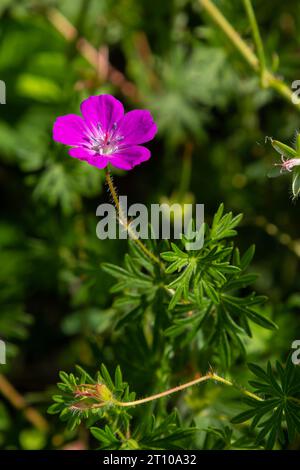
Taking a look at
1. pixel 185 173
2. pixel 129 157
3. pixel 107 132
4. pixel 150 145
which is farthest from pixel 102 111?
pixel 150 145

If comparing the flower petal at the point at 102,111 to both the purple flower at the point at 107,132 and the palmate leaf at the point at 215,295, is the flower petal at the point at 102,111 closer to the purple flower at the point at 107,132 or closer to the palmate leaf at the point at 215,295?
the purple flower at the point at 107,132

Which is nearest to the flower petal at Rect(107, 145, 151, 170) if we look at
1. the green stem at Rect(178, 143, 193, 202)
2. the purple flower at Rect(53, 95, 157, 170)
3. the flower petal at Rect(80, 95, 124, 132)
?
the purple flower at Rect(53, 95, 157, 170)

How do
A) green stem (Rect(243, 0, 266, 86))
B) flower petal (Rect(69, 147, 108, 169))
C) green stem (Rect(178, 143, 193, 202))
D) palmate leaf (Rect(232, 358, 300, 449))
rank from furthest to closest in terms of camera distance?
green stem (Rect(178, 143, 193, 202)) → green stem (Rect(243, 0, 266, 86)) → palmate leaf (Rect(232, 358, 300, 449)) → flower petal (Rect(69, 147, 108, 169))

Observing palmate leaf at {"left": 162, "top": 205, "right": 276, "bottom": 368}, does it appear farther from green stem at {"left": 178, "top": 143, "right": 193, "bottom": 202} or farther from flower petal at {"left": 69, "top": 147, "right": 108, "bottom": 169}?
green stem at {"left": 178, "top": 143, "right": 193, "bottom": 202}

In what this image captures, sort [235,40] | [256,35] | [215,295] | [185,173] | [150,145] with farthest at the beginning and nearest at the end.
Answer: [150,145] → [185,173] → [235,40] → [256,35] → [215,295]

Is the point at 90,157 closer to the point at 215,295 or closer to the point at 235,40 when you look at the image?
the point at 215,295

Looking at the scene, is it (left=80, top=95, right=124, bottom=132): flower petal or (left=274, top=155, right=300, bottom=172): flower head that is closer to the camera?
(left=274, top=155, right=300, bottom=172): flower head

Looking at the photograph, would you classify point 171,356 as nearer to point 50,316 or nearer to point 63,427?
point 63,427
